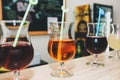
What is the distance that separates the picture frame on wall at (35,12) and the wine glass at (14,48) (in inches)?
49.9

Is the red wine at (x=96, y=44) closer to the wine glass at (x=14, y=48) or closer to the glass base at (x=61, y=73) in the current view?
the glass base at (x=61, y=73)

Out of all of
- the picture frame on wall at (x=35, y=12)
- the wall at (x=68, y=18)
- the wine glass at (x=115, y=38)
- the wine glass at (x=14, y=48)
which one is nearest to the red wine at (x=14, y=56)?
the wine glass at (x=14, y=48)

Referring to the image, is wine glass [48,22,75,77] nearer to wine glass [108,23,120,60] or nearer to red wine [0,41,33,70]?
red wine [0,41,33,70]

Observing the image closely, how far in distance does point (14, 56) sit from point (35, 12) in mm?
1514

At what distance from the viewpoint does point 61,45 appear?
0.68 metres

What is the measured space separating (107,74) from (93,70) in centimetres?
7

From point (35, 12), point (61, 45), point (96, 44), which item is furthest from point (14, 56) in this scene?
point (35, 12)

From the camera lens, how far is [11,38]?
557 mm

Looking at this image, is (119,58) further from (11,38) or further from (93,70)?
(11,38)

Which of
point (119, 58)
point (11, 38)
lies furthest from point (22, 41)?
point (119, 58)

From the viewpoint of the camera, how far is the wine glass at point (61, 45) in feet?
2.21

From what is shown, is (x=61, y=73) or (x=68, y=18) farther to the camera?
(x=68, y=18)

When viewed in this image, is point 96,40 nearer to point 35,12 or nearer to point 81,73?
point 81,73

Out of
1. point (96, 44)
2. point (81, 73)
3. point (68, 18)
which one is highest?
point (68, 18)
